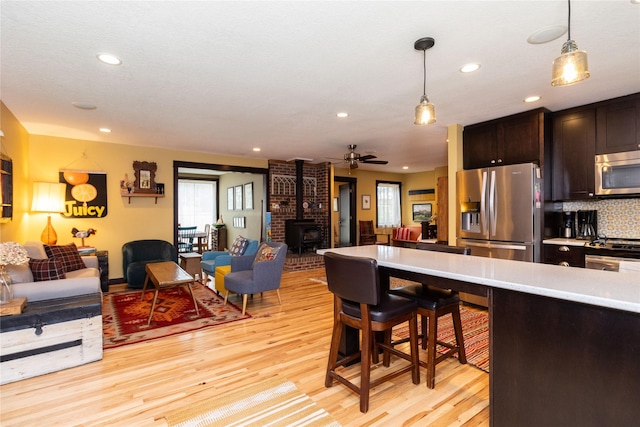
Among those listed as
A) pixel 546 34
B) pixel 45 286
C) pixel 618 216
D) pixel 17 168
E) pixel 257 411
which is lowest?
pixel 257 411

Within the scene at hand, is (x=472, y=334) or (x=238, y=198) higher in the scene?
(x=238, y=198)

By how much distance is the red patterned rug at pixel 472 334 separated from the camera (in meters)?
2.71

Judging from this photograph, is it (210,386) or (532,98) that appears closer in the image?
(210,386)

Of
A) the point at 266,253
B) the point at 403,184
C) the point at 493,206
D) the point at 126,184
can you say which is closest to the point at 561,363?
the point at 493,206

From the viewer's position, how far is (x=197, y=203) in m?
10.1

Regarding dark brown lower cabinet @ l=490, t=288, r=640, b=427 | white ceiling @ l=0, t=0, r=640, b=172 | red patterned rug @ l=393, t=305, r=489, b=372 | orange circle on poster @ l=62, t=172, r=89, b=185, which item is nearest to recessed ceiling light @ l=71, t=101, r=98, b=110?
white ceiling @ l=0, t=0, r=640, b=172

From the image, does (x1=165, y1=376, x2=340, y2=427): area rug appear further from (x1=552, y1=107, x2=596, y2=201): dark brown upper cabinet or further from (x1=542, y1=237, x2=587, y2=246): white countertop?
(x1=552, y1=107, x2=596, y2=201): dark brown upper cabinet

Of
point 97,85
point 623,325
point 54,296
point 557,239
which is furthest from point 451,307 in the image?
point 97,85

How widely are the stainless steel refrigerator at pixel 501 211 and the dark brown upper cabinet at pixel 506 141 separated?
0.75ft

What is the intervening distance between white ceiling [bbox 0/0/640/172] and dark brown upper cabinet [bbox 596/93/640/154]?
0.61 ft

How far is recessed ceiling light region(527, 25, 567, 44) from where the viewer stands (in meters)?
2.04

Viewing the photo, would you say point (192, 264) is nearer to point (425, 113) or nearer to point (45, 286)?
point (45, 286)

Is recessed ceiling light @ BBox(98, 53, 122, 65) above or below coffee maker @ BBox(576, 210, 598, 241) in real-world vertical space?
above

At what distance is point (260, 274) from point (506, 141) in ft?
11.6
